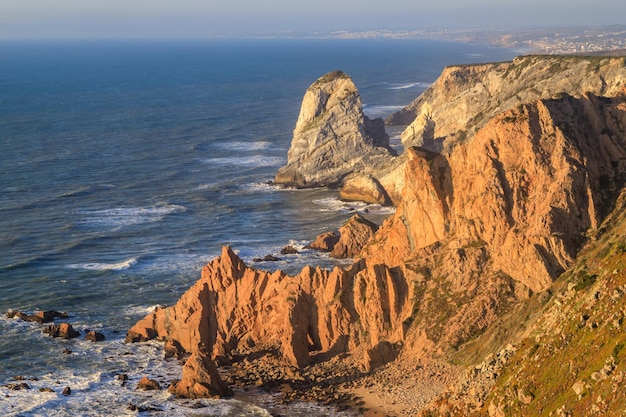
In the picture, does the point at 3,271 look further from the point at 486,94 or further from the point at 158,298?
the point at 486,94

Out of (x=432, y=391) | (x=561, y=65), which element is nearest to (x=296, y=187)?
(x=561, y=65)

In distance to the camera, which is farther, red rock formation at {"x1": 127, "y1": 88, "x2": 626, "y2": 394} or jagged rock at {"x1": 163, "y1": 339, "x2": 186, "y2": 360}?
jagged rock at {"x1": 163, "y1": 339, "x2": 186, "y2": 360}

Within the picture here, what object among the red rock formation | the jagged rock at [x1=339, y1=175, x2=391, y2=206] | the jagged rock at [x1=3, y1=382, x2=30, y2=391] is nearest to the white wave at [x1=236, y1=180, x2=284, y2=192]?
the jagged rock at [x1=339, y1=175, x2=391, y2=206]

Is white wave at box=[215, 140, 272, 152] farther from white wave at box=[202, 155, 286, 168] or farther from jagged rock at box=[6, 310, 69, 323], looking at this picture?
jagged rock at box=[6, 310, 69, 323]

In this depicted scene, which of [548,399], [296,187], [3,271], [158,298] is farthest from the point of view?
[296,187]

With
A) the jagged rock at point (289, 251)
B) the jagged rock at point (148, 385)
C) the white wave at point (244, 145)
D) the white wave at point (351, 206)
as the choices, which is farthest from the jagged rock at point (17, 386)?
the white wave at point (244, 145)

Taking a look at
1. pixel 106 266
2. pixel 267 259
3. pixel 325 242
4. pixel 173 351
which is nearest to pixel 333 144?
pixel 325 242
